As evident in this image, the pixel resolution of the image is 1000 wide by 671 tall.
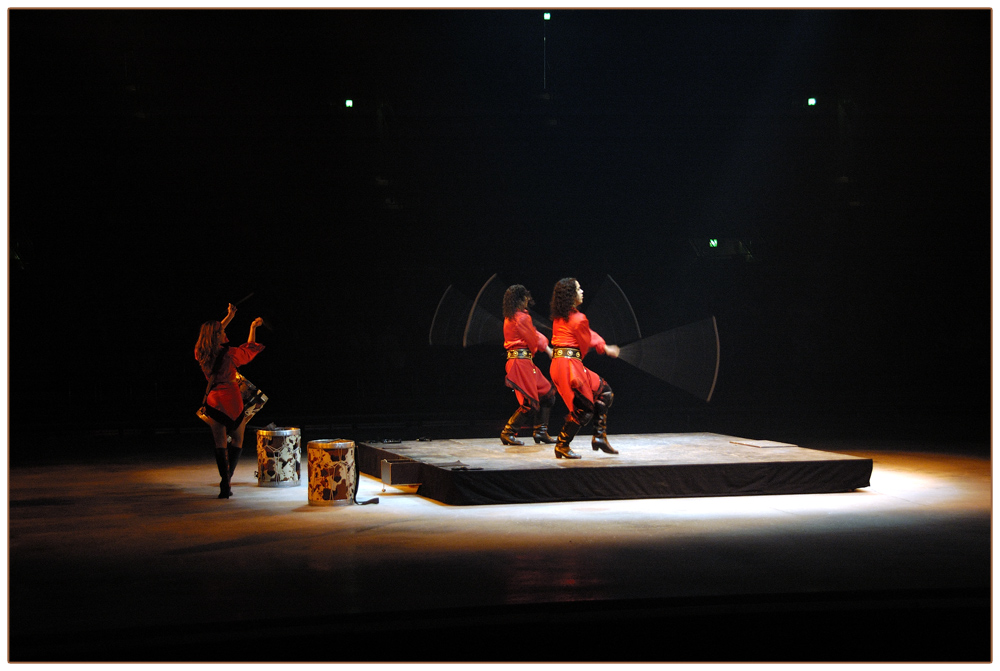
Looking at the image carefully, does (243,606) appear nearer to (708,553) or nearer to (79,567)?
(79,567)

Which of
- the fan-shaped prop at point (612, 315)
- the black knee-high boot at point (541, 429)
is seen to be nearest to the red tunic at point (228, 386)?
the black knee-high boot at point (541, 429)

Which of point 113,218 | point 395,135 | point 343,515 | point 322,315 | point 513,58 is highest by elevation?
point 513,58

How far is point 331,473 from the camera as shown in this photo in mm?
6285

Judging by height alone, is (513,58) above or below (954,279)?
above

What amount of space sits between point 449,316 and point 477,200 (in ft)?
5.66

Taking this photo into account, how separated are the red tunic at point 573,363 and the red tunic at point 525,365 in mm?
835

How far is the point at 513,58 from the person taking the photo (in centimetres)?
1273

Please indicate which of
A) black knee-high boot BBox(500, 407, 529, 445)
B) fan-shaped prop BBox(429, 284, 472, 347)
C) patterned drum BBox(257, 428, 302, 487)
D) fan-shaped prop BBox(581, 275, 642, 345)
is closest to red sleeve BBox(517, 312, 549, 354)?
black knee-high boot BBox(500, 407, 529, 445)

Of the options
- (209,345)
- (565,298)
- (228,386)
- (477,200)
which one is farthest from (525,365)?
(477,200)

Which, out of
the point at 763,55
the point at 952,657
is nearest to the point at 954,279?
the point at 763,55

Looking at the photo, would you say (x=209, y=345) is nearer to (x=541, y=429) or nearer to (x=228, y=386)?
(x=228, y=386)

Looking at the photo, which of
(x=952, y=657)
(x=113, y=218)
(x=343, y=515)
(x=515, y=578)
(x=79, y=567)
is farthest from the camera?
(x=113, y=218)

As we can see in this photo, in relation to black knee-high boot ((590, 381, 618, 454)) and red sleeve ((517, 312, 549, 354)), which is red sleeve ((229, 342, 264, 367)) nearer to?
red sleeve ((517, 312, 549, 354))

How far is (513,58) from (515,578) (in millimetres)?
9678
